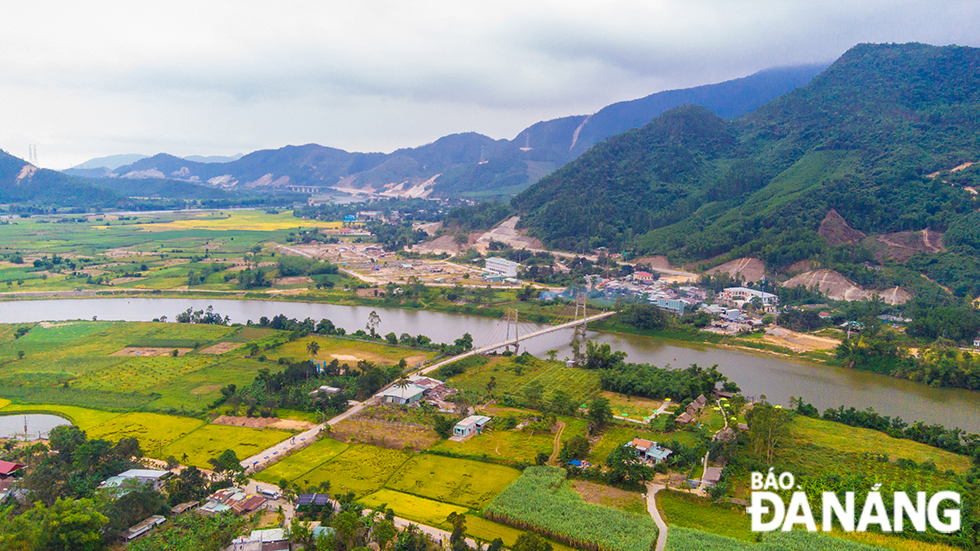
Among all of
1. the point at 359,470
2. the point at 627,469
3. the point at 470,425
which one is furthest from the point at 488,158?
the point at 627,469

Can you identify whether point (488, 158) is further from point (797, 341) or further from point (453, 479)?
point (453, 479)

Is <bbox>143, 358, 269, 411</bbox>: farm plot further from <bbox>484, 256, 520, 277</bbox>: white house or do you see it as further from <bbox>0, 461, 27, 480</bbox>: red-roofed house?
<bbox>484, 256, 520, 277</bbox>: white house

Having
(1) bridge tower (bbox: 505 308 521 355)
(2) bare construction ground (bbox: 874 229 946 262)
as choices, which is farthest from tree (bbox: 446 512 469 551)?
(2) bare construction ground (bbox: 874 229 946 262)

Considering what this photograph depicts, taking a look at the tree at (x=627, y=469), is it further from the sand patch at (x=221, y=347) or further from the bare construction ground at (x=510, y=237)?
the bare construction ground at (x=510, y=237)

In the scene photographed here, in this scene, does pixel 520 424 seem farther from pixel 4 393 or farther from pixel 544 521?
pixel 4 393

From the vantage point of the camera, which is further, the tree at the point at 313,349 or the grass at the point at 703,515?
the tree at the point at 313,349

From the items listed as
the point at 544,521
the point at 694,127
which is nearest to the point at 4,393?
the point at 544,521

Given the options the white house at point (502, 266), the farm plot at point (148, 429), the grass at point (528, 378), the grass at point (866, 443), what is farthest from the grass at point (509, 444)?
the white house at point (502, 266)

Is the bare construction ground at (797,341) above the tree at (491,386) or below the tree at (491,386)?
above
